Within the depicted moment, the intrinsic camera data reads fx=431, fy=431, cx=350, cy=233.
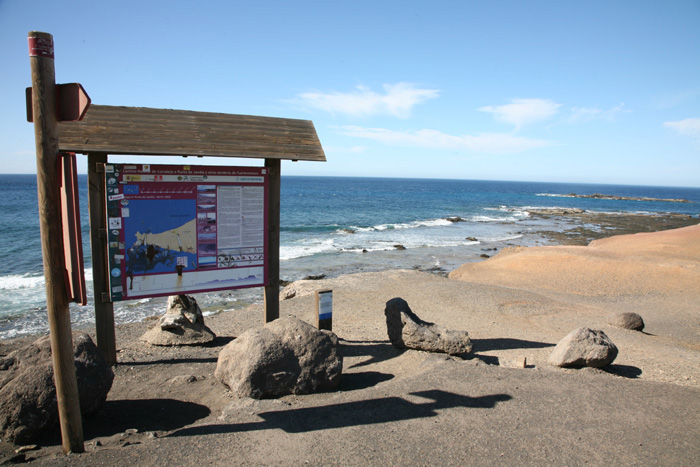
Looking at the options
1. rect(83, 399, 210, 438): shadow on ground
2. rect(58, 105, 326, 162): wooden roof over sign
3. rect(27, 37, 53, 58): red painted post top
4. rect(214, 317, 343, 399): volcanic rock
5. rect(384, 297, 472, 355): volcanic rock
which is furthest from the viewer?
rect(384, 297, 472, 355): volcanic rock

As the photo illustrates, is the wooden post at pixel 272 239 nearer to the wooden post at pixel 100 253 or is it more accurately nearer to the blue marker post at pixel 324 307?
the blue marker post at pixel 324 307

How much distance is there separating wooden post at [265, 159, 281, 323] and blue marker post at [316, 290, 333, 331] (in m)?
0.77

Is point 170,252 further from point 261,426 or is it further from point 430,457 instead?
point 430,457

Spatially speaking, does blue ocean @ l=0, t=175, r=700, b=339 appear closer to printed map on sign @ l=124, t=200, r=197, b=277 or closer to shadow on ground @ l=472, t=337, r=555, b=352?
printed map on sign @ l=124, t=200, r=197, b=277

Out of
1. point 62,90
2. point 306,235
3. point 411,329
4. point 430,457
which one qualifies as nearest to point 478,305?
point 411,329

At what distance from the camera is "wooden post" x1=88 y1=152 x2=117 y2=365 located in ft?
20.9

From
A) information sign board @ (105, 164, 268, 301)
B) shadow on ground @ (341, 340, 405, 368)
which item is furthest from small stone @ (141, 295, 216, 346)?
shadow on ground @ (341, 340, 405, 368)

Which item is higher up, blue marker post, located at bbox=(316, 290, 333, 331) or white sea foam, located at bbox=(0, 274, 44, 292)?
blue marker post, located at bbox=(316, 290, 333, 331)

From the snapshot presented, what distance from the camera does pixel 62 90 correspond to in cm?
379

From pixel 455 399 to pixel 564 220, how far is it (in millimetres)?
51122

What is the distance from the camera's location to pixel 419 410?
5.18m

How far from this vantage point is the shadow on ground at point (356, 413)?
4.74 metres

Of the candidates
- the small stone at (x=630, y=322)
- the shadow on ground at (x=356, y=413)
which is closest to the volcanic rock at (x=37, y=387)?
the shadow on ground at (x=356, y=413)

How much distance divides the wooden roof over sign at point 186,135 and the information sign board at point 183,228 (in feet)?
0.97
